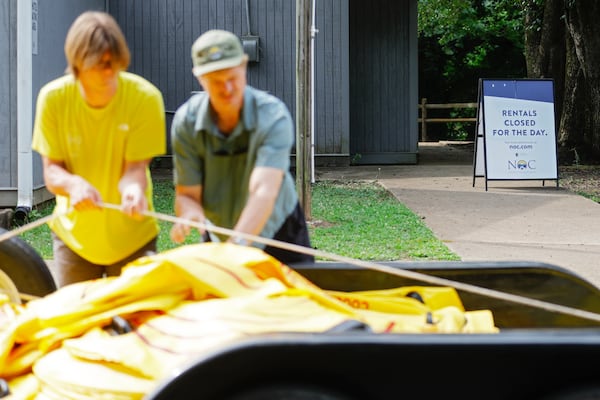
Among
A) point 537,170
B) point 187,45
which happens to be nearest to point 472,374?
point 537,170

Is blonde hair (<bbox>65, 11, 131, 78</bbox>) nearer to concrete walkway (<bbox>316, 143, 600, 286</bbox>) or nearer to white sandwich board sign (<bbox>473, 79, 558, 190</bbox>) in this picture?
concrete walkway (<bbox>316, 143, 600, 286</bbox>)

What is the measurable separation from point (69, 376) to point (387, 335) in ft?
3.42

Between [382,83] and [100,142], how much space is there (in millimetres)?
13899

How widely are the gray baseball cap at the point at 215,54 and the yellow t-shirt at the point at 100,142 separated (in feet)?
1.40

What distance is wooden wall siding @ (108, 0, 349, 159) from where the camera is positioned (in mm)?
16156

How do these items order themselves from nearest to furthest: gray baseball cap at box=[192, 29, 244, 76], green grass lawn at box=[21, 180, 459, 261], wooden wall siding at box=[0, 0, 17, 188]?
1. gray baseball cap at box=[192, 29, 244, 76]
2. green grass lawn at box=[21, 180, 459, 261]
3. wooden wall siding at box=[0, 0, 17, 188]

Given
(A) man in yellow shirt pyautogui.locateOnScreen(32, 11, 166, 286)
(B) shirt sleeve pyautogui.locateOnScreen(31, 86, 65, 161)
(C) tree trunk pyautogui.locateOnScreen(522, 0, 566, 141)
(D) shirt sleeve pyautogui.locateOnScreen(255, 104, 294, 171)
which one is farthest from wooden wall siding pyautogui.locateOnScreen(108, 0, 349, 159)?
(D) shirt sleeve pyautogui.locateOnScreen(255, 104, 294, 171)

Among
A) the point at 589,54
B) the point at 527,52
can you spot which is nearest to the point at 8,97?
the point at 589,54

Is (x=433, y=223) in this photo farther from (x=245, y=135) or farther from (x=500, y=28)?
(x=500, y=28)

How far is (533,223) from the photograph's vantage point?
10125 mm

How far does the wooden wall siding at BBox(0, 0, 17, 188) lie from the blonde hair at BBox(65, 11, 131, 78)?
7297 mm

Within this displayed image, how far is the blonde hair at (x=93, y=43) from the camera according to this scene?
11.5 ft

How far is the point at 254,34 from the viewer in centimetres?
1609

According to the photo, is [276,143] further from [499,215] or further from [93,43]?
[499,215]
